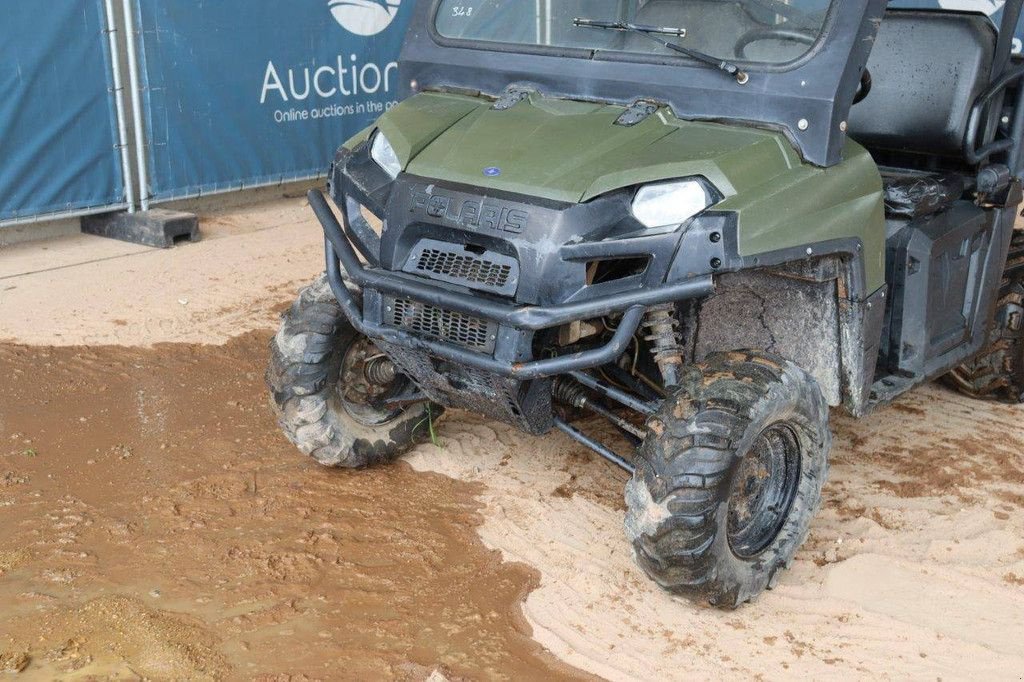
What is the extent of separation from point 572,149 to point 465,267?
532 millimetres

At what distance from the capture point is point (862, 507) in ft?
14.8

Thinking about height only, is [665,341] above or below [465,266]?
below

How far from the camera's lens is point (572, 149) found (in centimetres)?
379

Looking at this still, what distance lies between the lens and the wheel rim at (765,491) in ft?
12.7

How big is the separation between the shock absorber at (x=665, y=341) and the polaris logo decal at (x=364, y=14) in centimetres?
614

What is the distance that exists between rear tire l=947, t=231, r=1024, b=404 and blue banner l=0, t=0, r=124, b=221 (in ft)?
18.4

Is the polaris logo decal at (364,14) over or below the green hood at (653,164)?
below

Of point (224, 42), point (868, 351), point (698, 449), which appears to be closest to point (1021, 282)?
point (868, 351)

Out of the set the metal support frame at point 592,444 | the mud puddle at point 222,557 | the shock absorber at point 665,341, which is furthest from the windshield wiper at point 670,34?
the mud puddle at point 222,557

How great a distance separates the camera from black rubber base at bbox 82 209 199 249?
26.1 feet

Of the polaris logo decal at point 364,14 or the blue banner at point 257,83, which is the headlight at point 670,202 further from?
the polaris logo decal at point 364,14

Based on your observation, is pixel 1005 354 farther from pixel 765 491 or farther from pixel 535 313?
pixel 535 313

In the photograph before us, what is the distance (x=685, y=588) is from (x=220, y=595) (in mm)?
1455

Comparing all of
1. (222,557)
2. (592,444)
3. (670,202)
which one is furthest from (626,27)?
(222,557)
